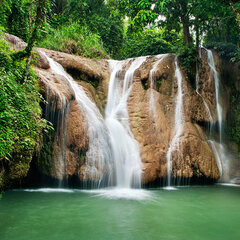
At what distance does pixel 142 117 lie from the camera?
318 inches

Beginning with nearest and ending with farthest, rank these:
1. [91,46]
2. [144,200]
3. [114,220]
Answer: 1. [114,220]
2. [144,200]
3. [91,46]

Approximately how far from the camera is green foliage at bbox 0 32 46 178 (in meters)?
3.45

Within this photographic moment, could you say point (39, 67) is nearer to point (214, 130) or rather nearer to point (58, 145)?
point (58, 145)

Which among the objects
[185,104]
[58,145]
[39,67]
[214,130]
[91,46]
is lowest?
[58,145]

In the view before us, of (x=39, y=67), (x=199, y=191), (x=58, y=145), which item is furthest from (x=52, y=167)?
(x=199, y=191)

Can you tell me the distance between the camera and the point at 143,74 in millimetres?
8961

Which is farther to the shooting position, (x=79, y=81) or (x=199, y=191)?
(x=79, y=81)

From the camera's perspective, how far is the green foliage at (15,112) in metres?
3.45

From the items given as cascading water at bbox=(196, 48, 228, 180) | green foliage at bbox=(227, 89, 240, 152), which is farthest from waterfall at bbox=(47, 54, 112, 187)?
green foliage at bbox=(227, 89, 240, 152)

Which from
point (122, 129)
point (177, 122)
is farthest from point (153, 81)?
point (122, 129)

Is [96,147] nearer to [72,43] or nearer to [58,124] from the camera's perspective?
[58,124]

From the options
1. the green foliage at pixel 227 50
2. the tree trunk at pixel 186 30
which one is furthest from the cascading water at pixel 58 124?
the tree trunk at pixel 186 30

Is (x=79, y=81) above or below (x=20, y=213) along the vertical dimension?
above

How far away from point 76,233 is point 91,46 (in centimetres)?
922
